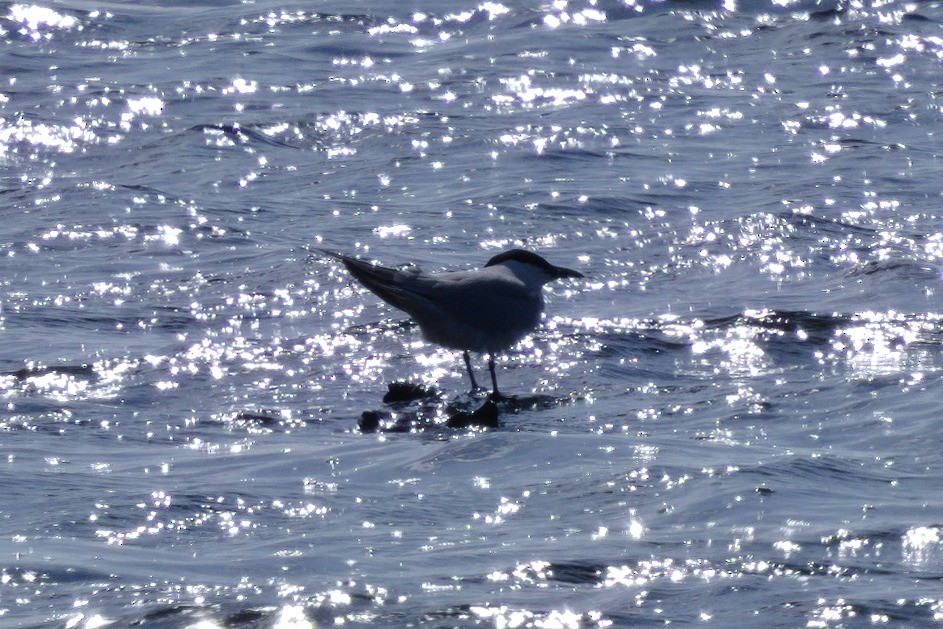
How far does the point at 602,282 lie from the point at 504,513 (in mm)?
4871

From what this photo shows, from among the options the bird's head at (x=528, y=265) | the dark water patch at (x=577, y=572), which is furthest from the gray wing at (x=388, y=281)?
the dark water patch at (x=577, y=572)

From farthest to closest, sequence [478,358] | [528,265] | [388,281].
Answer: [478,358]
[528,265]
[388,281]

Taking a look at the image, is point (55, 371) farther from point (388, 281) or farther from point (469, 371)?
point (469, 371)

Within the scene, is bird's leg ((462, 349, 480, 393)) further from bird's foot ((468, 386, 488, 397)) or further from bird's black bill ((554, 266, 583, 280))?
bird's black bill ((554, 266, 583, 280))

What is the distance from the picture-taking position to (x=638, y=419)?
765 cm

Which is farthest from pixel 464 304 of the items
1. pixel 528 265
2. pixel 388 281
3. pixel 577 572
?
pixel 577 572

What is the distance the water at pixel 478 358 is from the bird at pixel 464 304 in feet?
1.08

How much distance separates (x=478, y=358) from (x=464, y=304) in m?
1.06

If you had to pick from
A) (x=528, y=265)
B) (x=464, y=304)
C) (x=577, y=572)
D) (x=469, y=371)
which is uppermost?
(x=528, y=265)

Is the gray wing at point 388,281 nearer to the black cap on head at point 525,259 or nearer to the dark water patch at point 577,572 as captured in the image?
the black cap on head at point 525,259

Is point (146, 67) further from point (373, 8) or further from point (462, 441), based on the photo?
point (462, 441)

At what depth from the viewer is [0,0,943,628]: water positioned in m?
5.11

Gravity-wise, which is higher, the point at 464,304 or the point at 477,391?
the point at 464,304

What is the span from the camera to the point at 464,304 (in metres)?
8.35
